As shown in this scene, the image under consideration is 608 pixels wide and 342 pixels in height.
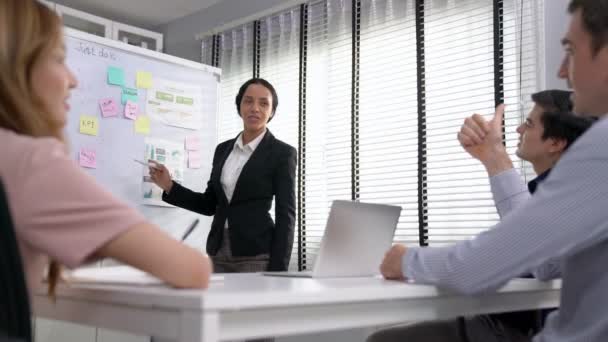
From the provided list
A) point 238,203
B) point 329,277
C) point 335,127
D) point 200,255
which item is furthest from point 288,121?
point 200,255

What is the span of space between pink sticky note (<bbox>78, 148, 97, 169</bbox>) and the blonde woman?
2288 mm

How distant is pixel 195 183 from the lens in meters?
3.65

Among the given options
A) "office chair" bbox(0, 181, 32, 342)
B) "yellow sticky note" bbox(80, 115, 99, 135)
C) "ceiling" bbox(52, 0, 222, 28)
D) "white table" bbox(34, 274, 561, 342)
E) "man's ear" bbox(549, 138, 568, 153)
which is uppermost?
"ceiling" bbox(52, 0, 222, 28)

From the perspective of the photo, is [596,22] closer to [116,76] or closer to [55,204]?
[55,204]

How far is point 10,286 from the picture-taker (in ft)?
2.34

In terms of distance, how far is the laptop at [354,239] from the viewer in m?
1.36

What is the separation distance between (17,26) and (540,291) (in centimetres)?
119

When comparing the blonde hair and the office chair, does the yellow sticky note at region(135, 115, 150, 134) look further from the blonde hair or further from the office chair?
the office chair

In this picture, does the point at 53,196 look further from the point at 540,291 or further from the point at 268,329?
the point at 540,291

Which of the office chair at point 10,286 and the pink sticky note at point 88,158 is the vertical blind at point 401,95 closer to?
the pink sticky note at point 88,158

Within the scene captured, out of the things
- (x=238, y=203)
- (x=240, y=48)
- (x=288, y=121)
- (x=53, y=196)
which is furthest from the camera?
(x=240, y=48)

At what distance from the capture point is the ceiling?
4566mm

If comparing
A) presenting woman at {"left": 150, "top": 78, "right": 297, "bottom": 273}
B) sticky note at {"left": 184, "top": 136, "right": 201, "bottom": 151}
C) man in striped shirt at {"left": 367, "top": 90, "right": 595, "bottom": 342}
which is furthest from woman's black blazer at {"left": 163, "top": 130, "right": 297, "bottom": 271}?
man in striped shirt at {"left": 367, "top": 90, "right": 595, "bottom": 342}

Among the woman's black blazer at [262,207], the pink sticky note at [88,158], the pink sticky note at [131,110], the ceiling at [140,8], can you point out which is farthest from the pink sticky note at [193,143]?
the ceiling at [140,8]
